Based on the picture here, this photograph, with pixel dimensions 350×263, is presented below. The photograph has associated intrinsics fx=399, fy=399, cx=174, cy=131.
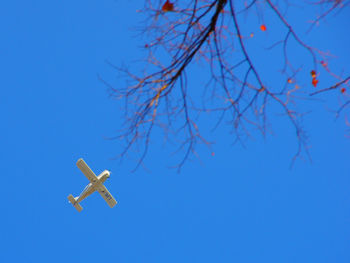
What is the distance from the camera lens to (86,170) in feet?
72.8

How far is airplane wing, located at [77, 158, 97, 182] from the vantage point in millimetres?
21953

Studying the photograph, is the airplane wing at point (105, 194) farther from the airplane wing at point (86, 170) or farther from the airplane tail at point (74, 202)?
the airplane tail at point (74, 202)

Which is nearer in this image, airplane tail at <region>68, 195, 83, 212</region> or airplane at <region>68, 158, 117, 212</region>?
airplane at <region>68, 158, 117, 212</region>

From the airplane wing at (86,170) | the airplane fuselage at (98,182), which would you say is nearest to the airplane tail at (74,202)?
the airplane fuselage at (98,182)

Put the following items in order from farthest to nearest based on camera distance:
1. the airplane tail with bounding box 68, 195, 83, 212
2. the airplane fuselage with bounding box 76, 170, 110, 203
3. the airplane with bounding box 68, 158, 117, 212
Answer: the airplane tail with bounding box 68, 195, 83, 212, the airplane fuselage with bounding box 76, 170, 110, 203, the airplane with bounding box 68, 158, 117, 212

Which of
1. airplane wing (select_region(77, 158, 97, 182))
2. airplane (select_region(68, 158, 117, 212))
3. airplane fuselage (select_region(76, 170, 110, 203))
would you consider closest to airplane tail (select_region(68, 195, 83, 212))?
airplane (select_region(68, 158, 117, 212))

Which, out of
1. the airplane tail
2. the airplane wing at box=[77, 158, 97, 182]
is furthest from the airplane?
the airplane tail

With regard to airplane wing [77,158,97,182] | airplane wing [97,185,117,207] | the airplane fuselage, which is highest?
airplane wing [77,158,97,182]

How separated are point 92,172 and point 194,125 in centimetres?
1891

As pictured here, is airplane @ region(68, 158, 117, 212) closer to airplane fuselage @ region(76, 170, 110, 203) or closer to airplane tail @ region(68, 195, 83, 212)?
airplane fuselage @ region(76, 170, 110, 203)

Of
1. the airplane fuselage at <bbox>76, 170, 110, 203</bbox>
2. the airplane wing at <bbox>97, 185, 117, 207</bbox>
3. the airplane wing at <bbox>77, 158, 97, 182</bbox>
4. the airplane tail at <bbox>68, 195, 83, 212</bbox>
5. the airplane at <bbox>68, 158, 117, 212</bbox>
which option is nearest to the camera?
the airplane wing at <bbox>77, 158, 97, 182</bbox>

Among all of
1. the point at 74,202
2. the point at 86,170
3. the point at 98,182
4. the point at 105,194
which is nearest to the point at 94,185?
the point at 98,182

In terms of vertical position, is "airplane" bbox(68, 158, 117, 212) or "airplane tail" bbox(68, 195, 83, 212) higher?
"airplane tail" bbox(68, 195, 83, 212)

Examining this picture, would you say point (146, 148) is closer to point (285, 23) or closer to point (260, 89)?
point (260, 89)
